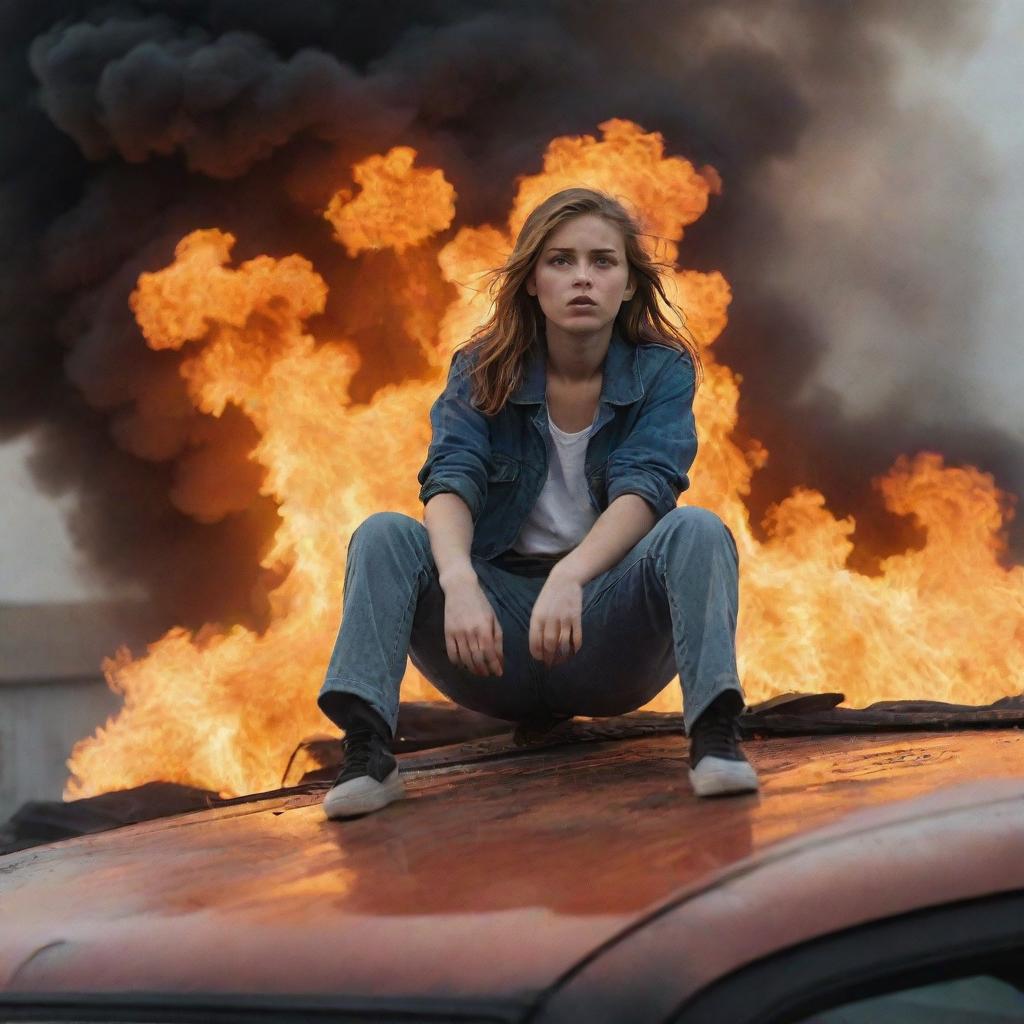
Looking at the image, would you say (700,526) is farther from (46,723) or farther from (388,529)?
(46,723)

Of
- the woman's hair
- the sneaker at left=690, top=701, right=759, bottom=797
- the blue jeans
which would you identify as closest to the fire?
the woman's hair

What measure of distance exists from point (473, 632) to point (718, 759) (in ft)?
1.87

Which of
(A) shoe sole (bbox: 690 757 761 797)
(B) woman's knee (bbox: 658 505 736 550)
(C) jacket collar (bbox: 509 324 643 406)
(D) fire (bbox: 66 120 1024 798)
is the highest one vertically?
(D) fire (bbox: 66 120 1024 798)

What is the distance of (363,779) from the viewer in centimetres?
230

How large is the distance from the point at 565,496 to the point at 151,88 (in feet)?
26.2

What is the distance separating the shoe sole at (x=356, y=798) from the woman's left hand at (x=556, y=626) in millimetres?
373

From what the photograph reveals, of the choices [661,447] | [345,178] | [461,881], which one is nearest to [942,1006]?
[461,881]

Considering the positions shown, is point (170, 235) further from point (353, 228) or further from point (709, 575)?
point (709, 575)

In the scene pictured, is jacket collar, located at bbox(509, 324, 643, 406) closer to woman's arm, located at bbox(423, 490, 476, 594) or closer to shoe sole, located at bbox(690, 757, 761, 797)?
woman's arm, located at bbox(423, 490, 476, 594)

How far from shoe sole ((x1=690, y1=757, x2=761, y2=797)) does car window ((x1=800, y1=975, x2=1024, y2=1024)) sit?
70 cm

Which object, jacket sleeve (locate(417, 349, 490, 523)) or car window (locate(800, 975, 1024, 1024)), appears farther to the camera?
jacket sleeve (locate(417, 349, 490, 523))

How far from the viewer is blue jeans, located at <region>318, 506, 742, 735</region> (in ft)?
7.57

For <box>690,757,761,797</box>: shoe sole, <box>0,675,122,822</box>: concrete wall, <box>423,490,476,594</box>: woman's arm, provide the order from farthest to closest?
<box>0,675,122,822</box>: concrete wall → <box>423,490,476,594</box>: woman's arm → <box>690,757,761,797</box>: shoe sole

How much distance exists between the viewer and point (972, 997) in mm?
1212
